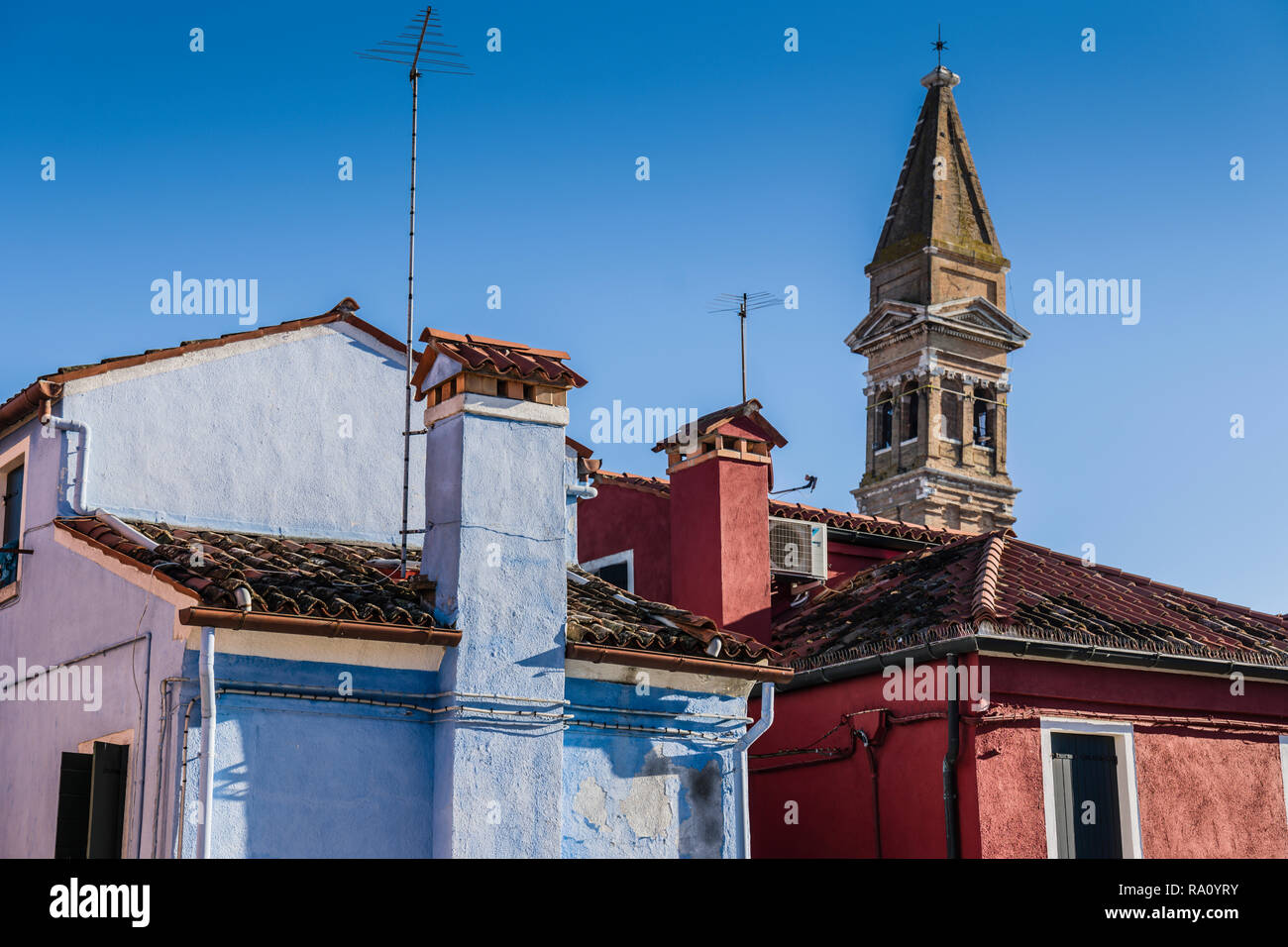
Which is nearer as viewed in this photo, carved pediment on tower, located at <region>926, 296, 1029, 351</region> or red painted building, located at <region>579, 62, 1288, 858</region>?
red painted building, located at <region>579, 62, 1288, 858</region>

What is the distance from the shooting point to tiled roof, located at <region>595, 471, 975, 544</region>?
57.1ft

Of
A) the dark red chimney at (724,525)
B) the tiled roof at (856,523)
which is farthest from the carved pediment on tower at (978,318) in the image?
the dark red chimney at (724,525)

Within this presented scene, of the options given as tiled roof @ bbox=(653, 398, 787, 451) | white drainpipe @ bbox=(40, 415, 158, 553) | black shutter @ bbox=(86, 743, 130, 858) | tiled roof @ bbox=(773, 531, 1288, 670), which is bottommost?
black shutter @ bbox=(86, 743, 130, 858)

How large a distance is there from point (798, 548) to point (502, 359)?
265 inches

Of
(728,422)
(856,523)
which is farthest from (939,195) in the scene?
(728,422)

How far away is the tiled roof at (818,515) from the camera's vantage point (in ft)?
57.1

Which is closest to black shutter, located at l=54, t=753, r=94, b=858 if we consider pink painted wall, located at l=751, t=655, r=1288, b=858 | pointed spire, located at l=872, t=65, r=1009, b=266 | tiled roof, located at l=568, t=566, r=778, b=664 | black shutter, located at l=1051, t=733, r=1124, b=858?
tiled roof, located at l=568, t=566, r=778, b=664

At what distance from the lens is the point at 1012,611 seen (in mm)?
13547

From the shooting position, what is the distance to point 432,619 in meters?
10.2

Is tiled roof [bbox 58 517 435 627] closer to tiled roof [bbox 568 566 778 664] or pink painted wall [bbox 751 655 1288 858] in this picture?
tiled roof [bbox 568 566 778 664]

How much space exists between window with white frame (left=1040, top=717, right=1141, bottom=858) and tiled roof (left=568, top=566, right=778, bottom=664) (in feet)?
8.93
